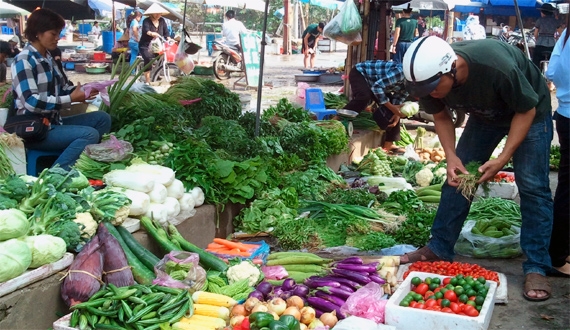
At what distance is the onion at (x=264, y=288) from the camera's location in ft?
13.0

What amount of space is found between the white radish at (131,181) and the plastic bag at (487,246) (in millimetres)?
2555

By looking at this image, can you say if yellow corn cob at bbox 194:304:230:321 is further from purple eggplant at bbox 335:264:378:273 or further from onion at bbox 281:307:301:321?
purple eggplant at bbox 335:264:378:273

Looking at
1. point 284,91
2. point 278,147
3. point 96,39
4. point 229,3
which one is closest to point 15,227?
point 278,147

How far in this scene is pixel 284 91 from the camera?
15273 mm

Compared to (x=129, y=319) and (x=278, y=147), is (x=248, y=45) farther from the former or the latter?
(x=129, y=319)

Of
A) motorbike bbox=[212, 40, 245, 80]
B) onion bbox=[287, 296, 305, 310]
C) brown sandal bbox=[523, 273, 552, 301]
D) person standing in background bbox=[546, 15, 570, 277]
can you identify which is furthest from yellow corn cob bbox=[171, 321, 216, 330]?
motorbike bbox=[212, 40, 245, 80]

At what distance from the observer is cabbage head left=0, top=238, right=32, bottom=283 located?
3.27 metres

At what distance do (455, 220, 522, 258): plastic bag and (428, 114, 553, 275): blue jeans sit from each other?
1.99ft

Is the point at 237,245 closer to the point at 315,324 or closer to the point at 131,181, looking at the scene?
the point at 131,181

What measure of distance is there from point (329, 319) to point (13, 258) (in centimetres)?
179

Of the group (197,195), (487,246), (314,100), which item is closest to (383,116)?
(314,100)

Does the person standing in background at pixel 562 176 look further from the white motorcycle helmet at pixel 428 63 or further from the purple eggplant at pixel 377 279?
the purple eggplant at pixel 377 279

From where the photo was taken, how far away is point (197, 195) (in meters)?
5.19

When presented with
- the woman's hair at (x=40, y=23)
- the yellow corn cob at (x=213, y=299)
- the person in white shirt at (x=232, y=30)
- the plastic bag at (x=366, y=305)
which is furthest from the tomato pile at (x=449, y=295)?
the person in white shirt at (x=232, y=30)
